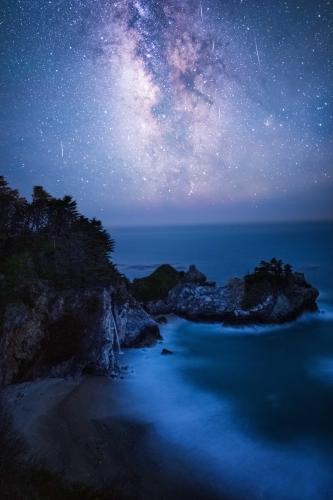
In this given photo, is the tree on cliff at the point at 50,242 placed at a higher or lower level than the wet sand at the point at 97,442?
higher

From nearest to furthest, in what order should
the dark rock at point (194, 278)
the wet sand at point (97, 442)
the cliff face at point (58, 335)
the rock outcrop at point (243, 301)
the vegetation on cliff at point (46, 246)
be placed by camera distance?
the wet sand at point (97, 442) → the cliff face at point (58, 335) → the vegetation on cliff at point (46, 246) → the rock outcrop at point (243, 301) → the dark rock at point (194, 278)

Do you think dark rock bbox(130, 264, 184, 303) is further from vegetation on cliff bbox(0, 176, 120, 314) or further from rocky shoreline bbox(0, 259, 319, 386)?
vegetation on cliff bbox(0, 176, 120, 314)

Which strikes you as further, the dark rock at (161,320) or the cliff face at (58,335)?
the dark rock at (161,320)

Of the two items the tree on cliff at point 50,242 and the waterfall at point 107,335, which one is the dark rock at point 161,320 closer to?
the tree on cliff at point 50,242

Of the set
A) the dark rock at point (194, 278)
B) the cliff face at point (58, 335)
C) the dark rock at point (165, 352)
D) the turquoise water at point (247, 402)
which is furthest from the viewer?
the dark rock at point (194, 278)

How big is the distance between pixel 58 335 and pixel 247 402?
12055 millimetres

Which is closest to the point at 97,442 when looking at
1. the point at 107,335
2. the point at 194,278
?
the point at 107,335

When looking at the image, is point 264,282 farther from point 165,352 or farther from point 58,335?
point 58,335

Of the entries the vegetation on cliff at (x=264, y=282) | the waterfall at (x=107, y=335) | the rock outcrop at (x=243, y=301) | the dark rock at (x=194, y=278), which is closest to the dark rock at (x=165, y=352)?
the waterfall at (x=107, y=335)

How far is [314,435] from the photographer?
17.1 meters

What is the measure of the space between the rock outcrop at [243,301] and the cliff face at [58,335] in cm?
1586

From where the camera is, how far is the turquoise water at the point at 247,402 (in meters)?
14.1

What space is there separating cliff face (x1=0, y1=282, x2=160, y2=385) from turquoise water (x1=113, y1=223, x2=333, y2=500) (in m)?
3.20

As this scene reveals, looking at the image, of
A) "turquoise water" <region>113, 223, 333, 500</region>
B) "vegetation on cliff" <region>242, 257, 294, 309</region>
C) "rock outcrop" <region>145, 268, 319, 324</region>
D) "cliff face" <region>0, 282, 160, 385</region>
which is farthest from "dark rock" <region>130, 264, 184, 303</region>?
"cliff face" <region>0, 282, 160, 385</region>
